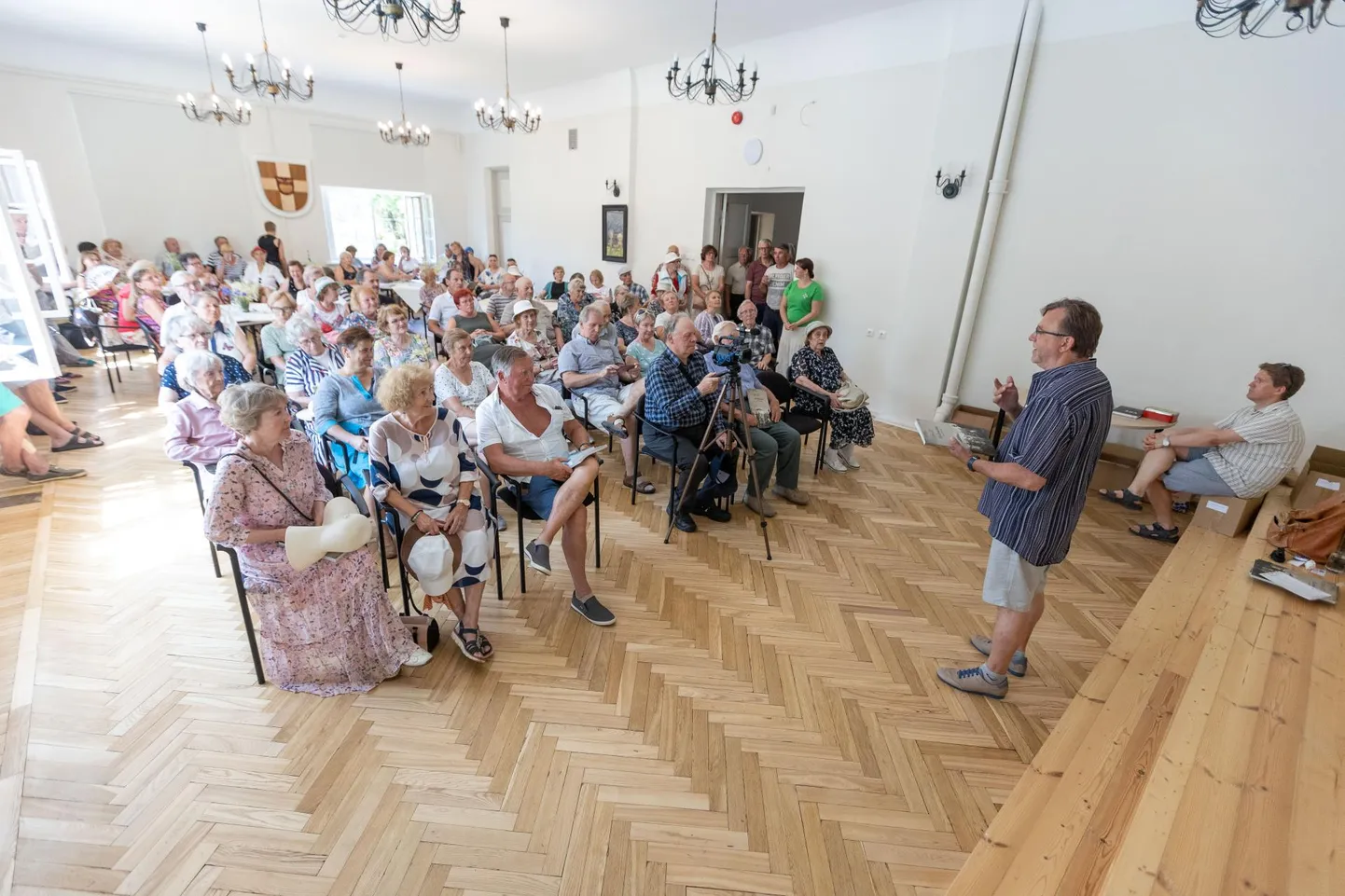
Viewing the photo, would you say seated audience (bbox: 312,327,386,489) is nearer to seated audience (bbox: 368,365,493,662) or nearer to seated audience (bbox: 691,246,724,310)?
seated audience (bbox: 368,365,493,662)

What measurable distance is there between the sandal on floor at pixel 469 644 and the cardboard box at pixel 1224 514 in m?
4.07

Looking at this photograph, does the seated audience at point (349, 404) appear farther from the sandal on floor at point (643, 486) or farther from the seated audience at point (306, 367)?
the sandal on floor at point (643, 486)

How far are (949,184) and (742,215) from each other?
3.06 metres

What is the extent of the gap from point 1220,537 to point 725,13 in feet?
18.5

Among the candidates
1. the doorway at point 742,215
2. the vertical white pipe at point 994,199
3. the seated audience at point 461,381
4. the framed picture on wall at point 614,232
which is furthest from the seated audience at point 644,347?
the framed picture on wall at point 614,232

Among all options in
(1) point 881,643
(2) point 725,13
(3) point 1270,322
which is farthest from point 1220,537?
(2) point 725,13

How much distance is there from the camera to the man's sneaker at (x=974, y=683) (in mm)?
2393

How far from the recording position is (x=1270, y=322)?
390cm

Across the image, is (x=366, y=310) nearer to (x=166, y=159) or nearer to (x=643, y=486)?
(x=643, y=486)

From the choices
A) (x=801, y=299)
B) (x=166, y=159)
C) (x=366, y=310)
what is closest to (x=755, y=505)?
(x=801, y=299)

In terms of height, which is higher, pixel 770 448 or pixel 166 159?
pixel 166 159

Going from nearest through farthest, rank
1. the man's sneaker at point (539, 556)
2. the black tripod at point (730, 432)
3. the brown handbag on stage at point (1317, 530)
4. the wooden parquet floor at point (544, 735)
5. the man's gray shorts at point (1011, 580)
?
the wooden parquet floor at point (544, 735)
the man's gray shorts at point (1011, 580)
the brown handbag on stage at point (1317, 530)
the man's sneaker at point (539, 556)
the black tripod at point (730, 432)

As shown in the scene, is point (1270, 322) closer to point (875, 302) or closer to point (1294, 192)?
point (1294, 192)

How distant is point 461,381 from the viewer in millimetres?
3580
